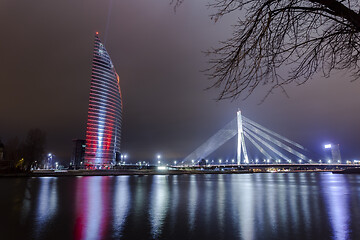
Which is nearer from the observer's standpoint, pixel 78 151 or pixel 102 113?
pixel 102 113

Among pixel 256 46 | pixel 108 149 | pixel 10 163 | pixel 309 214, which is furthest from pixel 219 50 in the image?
pixel 108 149

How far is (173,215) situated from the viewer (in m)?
9.52

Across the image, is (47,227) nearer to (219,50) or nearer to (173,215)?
(173,215)

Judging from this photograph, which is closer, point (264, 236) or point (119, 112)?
point (264, 236)

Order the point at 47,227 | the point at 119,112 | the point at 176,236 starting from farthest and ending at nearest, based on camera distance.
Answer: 1. the point at 119,112
2. the point at 47,227
3. the point at 176,236

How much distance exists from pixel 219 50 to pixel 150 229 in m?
6.10

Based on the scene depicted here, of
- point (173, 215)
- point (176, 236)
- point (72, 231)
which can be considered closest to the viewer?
point (176, 236)

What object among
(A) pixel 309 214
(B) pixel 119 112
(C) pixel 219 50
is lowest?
(A) pixel 309 214

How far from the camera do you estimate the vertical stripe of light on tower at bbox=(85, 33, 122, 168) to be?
404ft

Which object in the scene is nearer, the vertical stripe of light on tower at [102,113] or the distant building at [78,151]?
the vertical stripe of light on tower at [102,113]

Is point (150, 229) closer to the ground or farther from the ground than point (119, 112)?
closer to the ground

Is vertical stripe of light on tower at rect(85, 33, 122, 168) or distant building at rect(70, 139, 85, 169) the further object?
distant building at rect(70, 139, 85, 169)

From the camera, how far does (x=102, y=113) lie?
129 m

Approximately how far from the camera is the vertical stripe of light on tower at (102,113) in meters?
123
